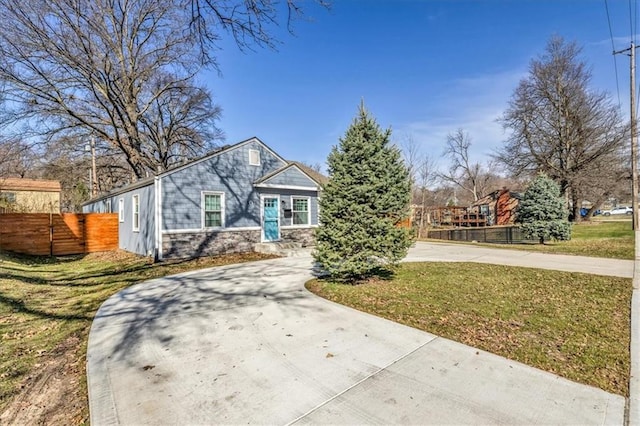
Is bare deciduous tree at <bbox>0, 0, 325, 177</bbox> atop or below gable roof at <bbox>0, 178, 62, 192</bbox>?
atop

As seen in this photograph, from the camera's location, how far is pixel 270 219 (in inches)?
534

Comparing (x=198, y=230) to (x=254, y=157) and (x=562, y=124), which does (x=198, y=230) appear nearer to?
(x=254, y=157)

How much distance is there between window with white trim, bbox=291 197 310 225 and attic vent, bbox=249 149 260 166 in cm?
234

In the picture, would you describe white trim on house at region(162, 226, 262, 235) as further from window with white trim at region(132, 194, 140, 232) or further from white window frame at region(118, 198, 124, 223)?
white window frame at region(118, 198, 124, 223)

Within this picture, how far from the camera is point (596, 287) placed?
6.16 m

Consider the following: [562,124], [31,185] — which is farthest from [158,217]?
[562,124]

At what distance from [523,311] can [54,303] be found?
8.47 metres

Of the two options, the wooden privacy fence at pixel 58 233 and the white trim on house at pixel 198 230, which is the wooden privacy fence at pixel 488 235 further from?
the wooden privacy fence at pixel 58 233

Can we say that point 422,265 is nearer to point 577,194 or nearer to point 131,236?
point 131,236

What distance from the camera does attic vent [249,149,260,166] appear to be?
13039 millimetres

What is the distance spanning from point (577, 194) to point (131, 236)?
108 ft

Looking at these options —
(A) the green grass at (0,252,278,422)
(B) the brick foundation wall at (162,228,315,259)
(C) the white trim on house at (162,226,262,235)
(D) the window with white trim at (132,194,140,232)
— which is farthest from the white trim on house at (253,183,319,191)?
(D) the window with white trim at (132,194,140,232)

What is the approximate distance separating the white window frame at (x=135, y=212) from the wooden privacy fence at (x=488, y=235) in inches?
710

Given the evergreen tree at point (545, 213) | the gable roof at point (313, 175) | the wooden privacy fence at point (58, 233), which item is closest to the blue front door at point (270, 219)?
the gable roof at point (313, 175)
